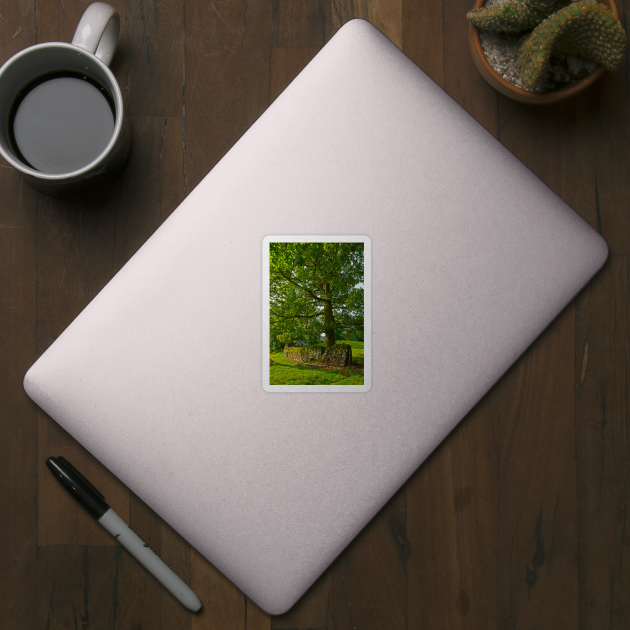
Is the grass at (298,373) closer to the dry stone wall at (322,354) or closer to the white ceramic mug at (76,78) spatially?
the dry stone wall at (322,354)

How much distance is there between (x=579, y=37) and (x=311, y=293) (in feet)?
1.13

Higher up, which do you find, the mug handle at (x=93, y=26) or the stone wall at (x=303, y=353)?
the mug handle at (x=93, y=26)

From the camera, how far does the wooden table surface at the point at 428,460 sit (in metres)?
0.56

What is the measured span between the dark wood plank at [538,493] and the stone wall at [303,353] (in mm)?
229

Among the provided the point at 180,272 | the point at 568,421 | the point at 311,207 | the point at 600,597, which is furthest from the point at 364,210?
the point at 600,597

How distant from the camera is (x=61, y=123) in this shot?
1.65ft

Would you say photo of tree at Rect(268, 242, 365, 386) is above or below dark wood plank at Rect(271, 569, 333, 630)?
above

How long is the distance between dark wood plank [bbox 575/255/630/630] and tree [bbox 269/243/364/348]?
0.92 ft

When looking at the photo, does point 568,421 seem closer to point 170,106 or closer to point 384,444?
point 384,444

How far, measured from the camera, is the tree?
50cm

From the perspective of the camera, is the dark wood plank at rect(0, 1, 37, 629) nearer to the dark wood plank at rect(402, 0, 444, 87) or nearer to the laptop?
the laptop

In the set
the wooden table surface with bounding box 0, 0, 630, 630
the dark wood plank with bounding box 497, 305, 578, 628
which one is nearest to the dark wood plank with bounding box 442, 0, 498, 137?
the wooden table surface with bounding box 0, 0, 630, 630

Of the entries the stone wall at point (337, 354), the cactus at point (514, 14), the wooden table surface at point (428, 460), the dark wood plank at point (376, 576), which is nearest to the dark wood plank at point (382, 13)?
A: the wooden table surface at point (428, 460)

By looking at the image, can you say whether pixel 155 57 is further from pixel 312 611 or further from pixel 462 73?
pixel 312 611
